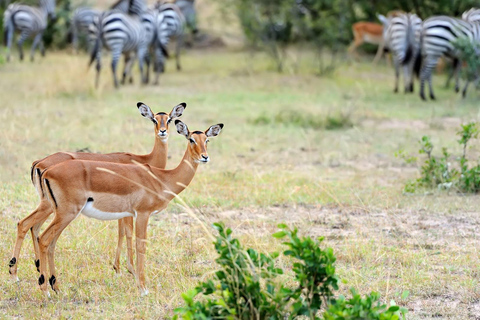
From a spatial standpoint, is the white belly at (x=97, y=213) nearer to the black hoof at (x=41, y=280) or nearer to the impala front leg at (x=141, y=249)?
the impala front leg at (x=141, y=249)

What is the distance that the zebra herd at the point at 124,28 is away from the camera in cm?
1435

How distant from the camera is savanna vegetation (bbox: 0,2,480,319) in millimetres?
4496

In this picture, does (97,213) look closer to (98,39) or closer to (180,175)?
(180,175)

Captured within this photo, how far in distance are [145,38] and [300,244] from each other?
12.5 m

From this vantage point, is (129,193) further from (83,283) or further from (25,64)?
(25,64)

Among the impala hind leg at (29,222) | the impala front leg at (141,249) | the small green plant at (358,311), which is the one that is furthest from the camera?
the impala hind leg at (29,222)

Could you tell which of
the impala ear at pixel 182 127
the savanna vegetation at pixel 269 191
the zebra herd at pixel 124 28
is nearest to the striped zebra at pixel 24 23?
the zebra herd at pixel 124 28

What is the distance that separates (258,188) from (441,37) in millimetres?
7734

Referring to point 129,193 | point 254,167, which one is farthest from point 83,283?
point 254,167

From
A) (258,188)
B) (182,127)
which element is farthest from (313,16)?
(182,127)

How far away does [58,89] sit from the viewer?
12555mm

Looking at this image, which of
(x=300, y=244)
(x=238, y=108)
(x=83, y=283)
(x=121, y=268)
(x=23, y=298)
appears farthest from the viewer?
(x=238, y=108)

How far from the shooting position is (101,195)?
4348 mm

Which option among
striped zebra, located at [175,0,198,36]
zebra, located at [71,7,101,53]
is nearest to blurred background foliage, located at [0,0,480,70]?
striped zebra, located at [175,0,198,36]
